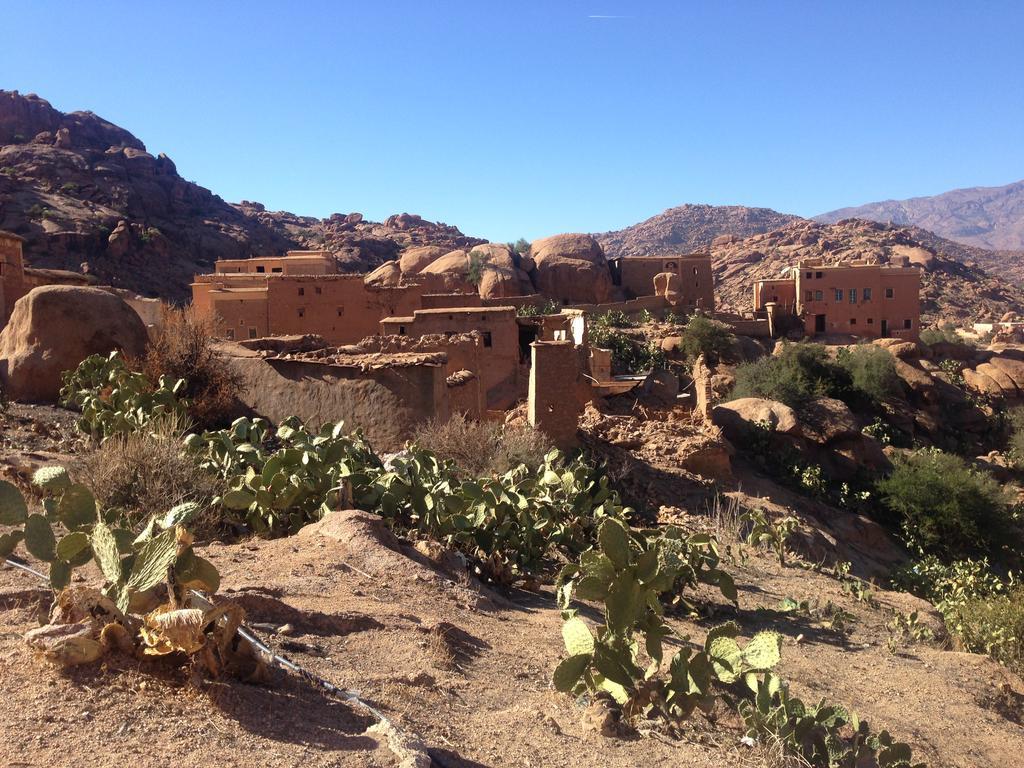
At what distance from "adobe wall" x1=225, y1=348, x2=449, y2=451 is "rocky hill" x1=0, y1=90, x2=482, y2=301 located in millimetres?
32719

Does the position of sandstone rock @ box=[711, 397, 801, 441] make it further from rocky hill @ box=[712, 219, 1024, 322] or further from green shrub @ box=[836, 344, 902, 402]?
rocky hill @ box=[712, 219, 1024, 322]

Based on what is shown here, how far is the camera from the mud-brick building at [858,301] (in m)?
34.0

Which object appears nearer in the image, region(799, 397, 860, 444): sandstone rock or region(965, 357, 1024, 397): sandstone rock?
region(799, 397, 860, 444): sandstone rock

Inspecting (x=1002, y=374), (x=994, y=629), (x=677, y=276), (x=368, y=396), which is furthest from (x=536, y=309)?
(x=994, y=629)

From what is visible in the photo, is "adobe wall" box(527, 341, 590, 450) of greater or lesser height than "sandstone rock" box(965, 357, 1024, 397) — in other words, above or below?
above

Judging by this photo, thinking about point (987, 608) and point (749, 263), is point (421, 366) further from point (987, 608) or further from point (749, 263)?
point (749, 263)

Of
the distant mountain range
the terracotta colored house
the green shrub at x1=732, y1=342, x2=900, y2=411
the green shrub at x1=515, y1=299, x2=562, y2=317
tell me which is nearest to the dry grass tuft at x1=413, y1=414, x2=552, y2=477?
the terracotta colored house

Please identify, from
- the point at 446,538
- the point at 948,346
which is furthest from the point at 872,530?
the point at 948,346

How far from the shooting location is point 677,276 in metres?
34.5

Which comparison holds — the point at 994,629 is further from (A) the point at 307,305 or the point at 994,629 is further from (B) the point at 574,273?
(B) the point at 574,273

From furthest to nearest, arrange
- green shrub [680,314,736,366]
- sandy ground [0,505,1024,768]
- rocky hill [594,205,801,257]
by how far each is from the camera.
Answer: rocky hill [594,205,801,257]
green shrub [680,314,736,366]
sandy ground [0,505,1024,768]

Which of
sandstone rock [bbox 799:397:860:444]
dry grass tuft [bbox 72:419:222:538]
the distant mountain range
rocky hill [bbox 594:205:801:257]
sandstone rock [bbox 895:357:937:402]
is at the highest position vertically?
rocky hill [bbox 594:205:801:257]

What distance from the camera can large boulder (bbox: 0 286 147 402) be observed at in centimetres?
1138

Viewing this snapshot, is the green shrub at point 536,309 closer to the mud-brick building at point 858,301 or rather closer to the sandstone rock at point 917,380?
the mud-brick building at point 858,301
